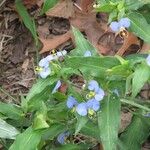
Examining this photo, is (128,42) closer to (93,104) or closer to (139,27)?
(139,27)

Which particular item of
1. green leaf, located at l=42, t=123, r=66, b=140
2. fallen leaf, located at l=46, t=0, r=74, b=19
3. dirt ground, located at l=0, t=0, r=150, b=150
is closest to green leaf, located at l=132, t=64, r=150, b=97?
green leaf, located at l=42, t=123, r=66, b=140

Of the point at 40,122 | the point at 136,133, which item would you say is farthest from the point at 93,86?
the point at 136,133

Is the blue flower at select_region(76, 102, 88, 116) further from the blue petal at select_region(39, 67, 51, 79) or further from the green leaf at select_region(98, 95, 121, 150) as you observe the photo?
the blue petal at select_region(39, 67, 51, 79)

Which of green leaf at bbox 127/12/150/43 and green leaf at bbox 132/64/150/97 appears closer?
green leaf at bbox 132/64/150/97

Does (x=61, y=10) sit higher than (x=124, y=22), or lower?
lower

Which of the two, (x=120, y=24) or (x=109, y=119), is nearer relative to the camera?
(x=109, y=119)

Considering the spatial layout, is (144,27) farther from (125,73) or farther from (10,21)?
(10,21)

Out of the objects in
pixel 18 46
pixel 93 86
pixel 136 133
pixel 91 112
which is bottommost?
pixel 136 133

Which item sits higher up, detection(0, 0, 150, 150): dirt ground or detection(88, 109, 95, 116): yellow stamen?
detection(88, 109, 95, 116): yellow stamen

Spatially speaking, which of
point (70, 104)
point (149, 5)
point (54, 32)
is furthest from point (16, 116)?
point (54, 32)
